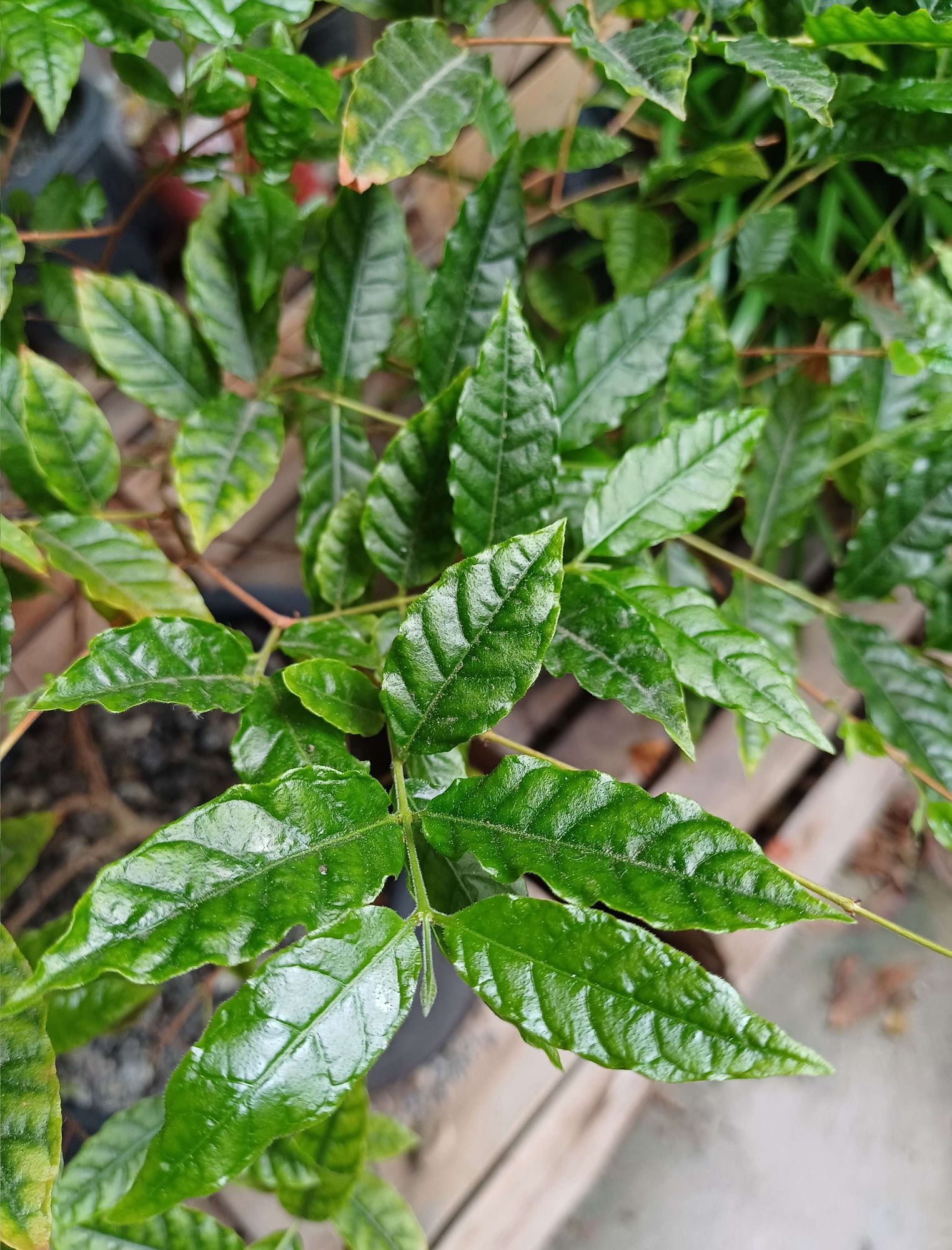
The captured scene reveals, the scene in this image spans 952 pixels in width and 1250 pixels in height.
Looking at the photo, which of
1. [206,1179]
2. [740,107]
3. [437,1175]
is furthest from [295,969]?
[740,107]

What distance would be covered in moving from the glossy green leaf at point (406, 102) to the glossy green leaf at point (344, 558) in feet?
0.62

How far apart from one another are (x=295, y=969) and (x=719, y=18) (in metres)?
0.58

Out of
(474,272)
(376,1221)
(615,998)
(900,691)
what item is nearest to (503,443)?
(474,272)

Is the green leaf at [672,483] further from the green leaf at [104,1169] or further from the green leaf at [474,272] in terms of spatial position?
the green leaf at [104,1169]

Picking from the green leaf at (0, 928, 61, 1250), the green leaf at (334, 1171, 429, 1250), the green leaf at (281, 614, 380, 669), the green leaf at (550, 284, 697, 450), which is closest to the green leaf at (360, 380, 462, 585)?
the green leaf at (281, 614, 380, 669)

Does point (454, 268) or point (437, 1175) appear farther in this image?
point (437, 1175)

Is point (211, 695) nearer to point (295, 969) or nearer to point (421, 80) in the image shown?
point (295, 969)

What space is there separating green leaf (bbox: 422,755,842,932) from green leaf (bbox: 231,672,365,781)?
0.07 metres

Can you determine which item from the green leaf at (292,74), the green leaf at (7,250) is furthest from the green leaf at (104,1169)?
the green leaf at (292,74)

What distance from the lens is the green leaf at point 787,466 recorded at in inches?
28.3

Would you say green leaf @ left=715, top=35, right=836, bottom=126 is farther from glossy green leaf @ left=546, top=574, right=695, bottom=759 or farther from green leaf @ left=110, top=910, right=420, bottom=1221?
green leaf @ left=110, top=910, right=420, bottom=1221

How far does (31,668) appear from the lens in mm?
1010

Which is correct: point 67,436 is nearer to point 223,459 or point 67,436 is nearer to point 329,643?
point 223,459

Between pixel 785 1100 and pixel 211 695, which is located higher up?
pixel 211 695
